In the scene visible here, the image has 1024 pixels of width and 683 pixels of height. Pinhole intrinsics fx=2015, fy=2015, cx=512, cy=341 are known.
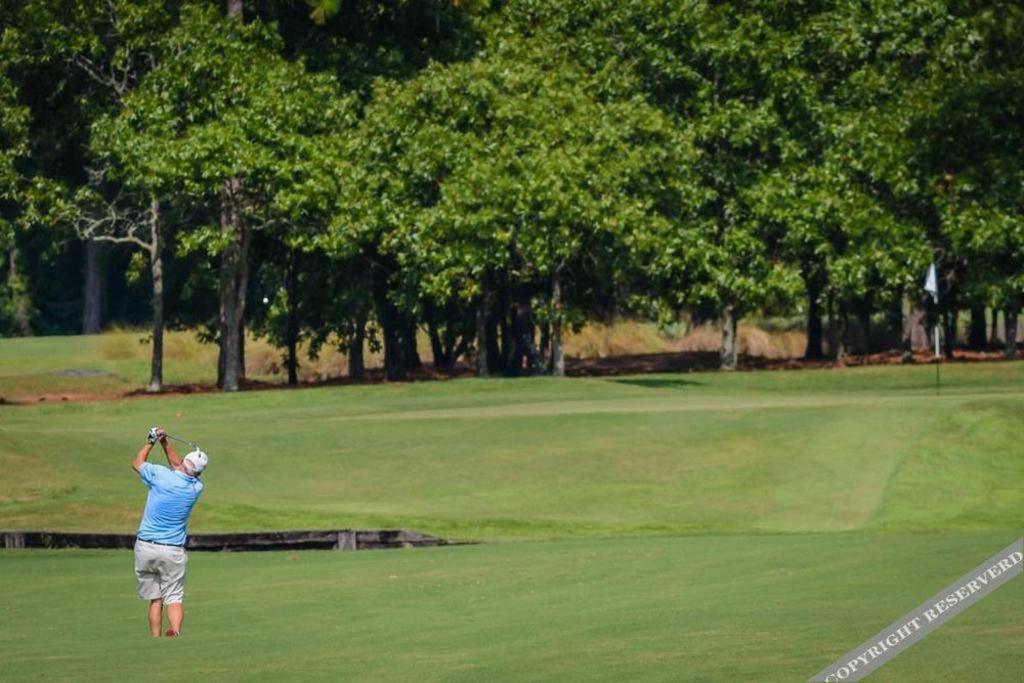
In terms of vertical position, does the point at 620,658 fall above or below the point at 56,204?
below

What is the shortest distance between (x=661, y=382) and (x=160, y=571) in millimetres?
35745

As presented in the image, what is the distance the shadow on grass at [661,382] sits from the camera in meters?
52.2

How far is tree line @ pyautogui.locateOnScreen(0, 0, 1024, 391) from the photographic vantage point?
53.5m

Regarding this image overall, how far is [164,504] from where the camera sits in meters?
18.8

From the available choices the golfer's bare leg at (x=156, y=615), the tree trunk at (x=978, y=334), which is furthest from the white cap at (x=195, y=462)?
the tree trunk at (x=978, y=334)

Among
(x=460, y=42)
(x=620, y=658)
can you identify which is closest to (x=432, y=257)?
(x=460, y=42)

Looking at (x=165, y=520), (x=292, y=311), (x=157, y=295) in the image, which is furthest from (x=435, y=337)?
(x=165, y=520)

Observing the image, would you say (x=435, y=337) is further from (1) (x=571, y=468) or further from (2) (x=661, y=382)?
(1) (x=571, y=468)

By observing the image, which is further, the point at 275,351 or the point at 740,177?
the point at 275,351

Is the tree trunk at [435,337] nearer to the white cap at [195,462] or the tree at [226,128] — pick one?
the tree at [226,128]

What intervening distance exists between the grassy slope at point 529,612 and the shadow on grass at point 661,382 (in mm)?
25982

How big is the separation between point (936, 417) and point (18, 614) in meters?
20.8

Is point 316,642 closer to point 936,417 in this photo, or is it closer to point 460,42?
point 936,417

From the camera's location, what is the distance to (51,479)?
108 ft
